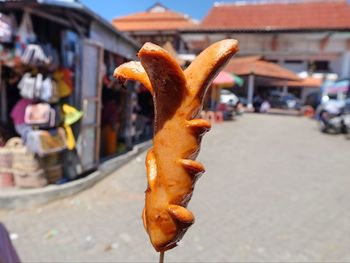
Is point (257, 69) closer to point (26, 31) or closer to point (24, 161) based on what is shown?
point (26, 31)

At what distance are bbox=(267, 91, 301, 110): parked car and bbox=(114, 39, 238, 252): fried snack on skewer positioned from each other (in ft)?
84.0

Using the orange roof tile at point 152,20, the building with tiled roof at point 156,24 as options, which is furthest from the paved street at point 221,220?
the orange roof tile at point 152,20

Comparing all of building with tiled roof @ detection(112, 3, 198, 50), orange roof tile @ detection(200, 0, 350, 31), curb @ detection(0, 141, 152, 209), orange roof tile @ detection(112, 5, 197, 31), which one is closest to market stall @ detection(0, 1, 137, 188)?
curb @ detection(0, 141, 152, 209)

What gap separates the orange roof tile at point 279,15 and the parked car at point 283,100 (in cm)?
515

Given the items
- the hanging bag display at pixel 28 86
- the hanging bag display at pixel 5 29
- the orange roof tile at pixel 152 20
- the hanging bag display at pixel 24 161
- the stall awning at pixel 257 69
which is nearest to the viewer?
the hanging bag display at pixel 5 29

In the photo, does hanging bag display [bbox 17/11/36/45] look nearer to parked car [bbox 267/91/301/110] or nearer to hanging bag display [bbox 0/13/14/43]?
hanging bag display [bbox 0/13/14/43]

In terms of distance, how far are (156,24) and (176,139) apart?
2752 cm

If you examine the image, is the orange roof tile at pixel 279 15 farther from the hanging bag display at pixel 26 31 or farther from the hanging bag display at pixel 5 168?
the hanging bag display at pixel 5 168

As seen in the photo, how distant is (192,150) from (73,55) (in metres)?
5.38

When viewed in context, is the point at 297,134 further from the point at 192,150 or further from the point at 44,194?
the point at 192,150

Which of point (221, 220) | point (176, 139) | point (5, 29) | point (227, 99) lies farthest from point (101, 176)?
point (227, 99)

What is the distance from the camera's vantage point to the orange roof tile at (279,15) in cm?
2377

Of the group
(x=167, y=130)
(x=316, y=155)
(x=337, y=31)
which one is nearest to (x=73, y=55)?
(x=167, y=130)

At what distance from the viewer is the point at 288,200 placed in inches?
248
